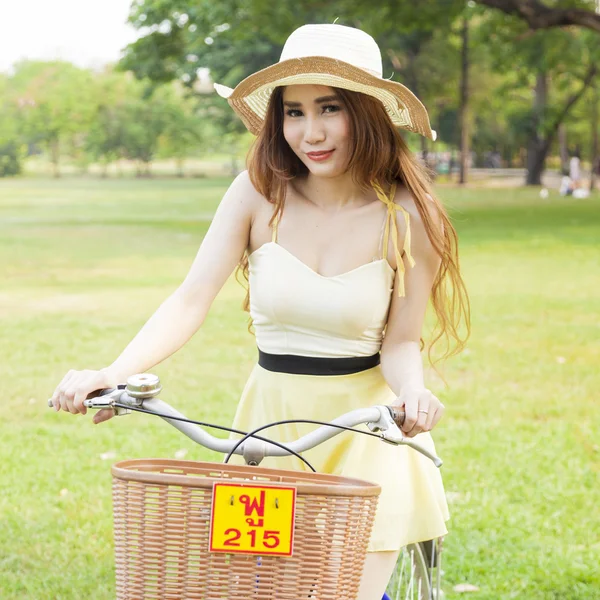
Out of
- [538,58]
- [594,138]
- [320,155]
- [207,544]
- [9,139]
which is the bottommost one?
[9,139]

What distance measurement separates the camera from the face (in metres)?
2.91

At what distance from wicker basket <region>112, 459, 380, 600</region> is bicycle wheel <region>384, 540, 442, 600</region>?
4.14ft

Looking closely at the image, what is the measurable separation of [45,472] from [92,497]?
0.57 metres

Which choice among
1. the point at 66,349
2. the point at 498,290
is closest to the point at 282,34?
the point at 498,290

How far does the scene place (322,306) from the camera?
9.46ft

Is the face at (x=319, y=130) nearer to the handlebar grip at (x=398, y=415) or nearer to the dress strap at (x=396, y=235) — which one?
the dress strap at (x=396, y=235)

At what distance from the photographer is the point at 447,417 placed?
7.46 meters

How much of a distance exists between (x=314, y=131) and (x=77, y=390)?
0.97m

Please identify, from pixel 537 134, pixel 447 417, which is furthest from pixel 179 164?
pixel 447 417

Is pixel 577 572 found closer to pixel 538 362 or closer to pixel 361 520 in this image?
pixel 361 520

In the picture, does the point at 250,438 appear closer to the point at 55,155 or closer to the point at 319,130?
the point at 319,130

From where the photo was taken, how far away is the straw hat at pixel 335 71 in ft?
9.34

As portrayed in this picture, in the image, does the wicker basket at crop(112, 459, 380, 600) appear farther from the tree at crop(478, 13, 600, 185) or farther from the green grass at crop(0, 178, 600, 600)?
the tree at crop(478, 13, 600, 185)

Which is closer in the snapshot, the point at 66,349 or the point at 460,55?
the point at 66,349
